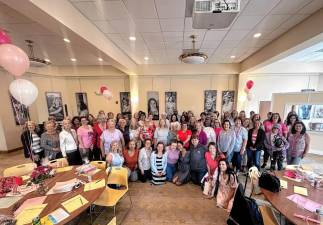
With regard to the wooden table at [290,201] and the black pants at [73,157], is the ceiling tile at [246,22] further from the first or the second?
the black pants at [73,157]

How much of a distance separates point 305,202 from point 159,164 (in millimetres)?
2642

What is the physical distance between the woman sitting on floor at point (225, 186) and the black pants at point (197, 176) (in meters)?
0.60

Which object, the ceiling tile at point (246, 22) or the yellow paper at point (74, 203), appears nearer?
the yellow paper at point (74, 203)

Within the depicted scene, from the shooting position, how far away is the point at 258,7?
2.77 metres

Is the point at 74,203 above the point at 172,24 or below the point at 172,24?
below

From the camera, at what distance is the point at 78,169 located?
2.74 m

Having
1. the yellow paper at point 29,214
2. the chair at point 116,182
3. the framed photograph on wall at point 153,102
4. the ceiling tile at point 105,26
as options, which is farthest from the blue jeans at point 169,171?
the framed photograph on wall at point 153,102

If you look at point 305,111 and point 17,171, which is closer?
point 17,171

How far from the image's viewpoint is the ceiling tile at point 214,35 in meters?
3.84

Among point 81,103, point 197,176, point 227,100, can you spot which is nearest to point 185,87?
point 227,100

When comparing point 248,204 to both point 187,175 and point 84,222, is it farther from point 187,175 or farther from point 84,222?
point 84,222

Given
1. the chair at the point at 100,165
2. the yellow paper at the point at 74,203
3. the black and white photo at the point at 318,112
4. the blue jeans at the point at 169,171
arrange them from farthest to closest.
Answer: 1. the black and white photo at the point at 318,112
2. the blue jeans at the point at 169,171
3. the chair at the point at 100,165
4. the yellow paper at the point at 74,203

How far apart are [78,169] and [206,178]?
8.78 feet

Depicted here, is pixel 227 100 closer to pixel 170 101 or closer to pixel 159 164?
pixel 170 101
